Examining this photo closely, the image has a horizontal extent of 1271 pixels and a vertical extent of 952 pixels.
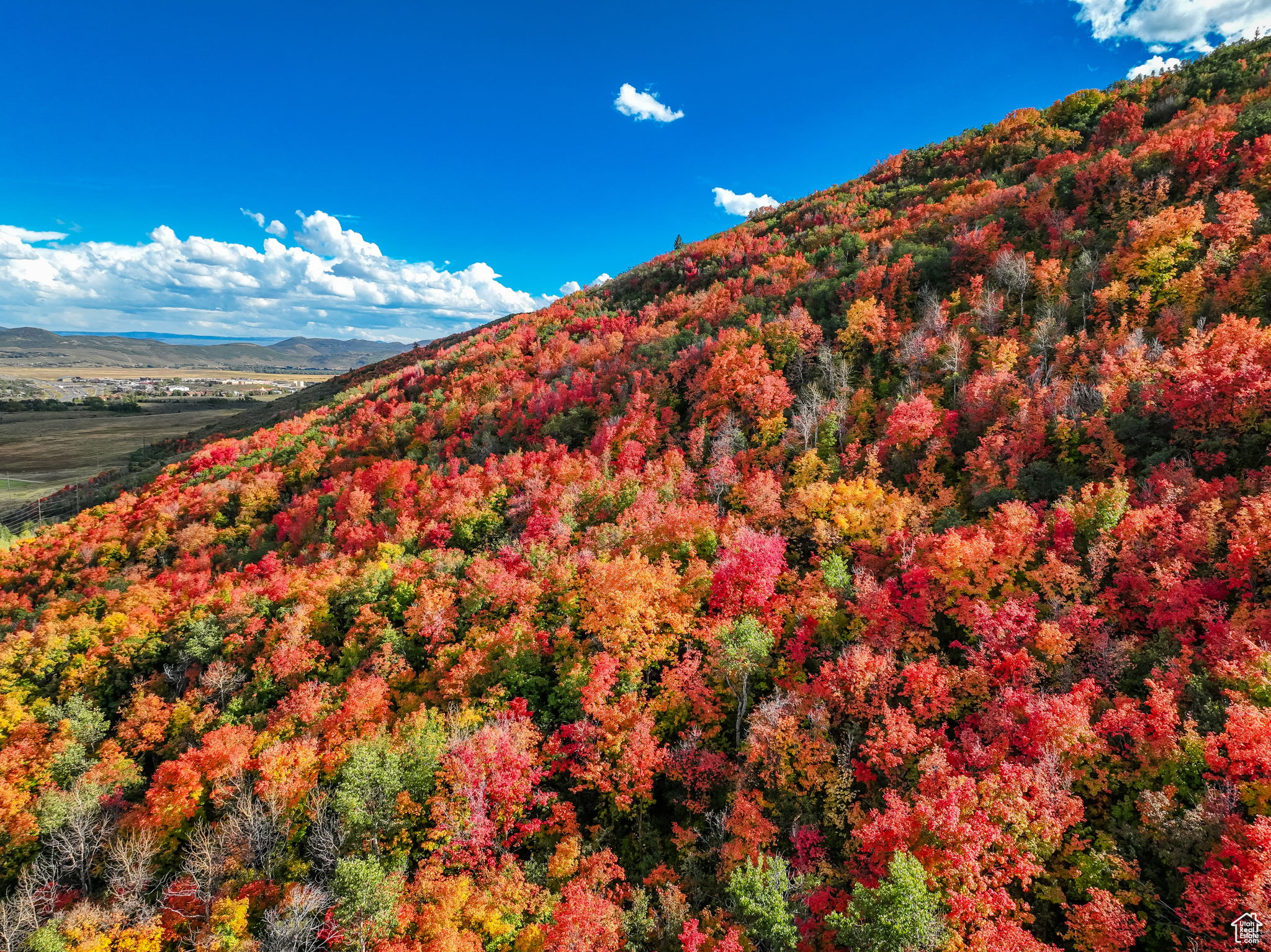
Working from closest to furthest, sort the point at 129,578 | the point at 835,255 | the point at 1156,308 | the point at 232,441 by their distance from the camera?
the point at 1156,308
the point at 129,578
the point at 835,255
the point at 232,441

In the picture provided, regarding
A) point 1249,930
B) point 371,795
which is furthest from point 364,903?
point 1249,930

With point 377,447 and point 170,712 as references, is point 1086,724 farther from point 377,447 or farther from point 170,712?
point 377,447

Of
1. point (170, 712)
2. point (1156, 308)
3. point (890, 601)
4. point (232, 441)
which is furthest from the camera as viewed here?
point (232, 441)

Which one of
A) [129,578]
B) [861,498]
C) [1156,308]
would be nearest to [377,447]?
[129,578]

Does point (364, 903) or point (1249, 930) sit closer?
point (1249, 930)

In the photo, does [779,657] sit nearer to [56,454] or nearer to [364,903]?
[364,903]

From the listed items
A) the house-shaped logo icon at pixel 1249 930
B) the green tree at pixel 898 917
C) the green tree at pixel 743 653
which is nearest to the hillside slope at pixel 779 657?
the green tree at pixel 898 917

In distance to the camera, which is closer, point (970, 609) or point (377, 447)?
point (970, 609)

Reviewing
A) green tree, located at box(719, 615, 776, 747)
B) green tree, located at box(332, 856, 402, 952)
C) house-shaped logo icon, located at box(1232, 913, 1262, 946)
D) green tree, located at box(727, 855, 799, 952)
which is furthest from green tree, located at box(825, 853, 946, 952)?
green tree, located at box(332, 856, 402, 952)
